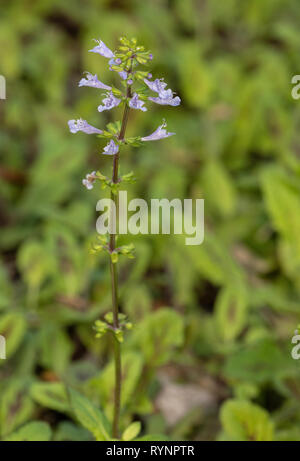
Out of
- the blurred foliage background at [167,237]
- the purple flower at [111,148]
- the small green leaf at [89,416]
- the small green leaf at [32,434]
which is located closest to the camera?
the purple flower at [111,148]

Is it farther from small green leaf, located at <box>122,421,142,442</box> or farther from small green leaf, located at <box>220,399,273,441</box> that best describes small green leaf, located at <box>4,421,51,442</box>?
small green leaf, located at <box>220,399,273,441</box>

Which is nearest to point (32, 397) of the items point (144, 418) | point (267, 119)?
point (144, 418)

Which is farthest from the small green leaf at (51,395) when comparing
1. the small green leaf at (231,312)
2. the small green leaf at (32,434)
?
the small green leaf at (231,312)

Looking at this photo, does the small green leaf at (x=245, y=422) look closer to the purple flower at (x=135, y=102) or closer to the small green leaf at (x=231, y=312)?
the small green leaf at (x=231, y=312)

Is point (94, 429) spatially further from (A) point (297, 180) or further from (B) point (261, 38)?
(B) point (261, 38)
